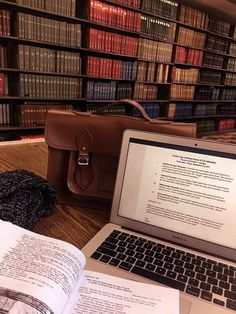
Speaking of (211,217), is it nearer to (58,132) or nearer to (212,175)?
(212,175)

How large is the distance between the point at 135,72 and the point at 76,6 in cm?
97

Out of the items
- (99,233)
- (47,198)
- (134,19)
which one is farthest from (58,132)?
(134,19)

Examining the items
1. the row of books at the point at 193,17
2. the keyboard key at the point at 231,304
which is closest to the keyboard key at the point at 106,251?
the keyboard key at the point at 231,304

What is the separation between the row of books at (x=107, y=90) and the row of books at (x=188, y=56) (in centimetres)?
90

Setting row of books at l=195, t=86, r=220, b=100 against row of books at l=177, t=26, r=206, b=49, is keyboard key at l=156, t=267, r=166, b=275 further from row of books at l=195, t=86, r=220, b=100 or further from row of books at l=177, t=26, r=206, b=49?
row of books at l=195, t=86, r=220, b=100

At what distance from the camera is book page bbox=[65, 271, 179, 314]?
38cm

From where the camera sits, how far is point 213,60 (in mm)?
4129

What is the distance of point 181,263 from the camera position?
50 cm

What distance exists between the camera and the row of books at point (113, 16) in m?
2.59

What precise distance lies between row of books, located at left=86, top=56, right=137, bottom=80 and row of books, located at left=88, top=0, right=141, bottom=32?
35 centimetres

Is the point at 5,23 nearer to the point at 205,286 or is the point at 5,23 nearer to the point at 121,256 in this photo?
the point at 121,256

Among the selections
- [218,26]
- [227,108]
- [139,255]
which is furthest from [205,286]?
[227,108]

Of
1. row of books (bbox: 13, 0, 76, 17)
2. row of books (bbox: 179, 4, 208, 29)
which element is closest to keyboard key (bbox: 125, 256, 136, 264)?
row of books (bbox: 13, 0, 76, 17)

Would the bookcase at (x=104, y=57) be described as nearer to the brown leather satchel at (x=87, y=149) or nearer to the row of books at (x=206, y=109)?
the row of books at (x=206, y=109)
